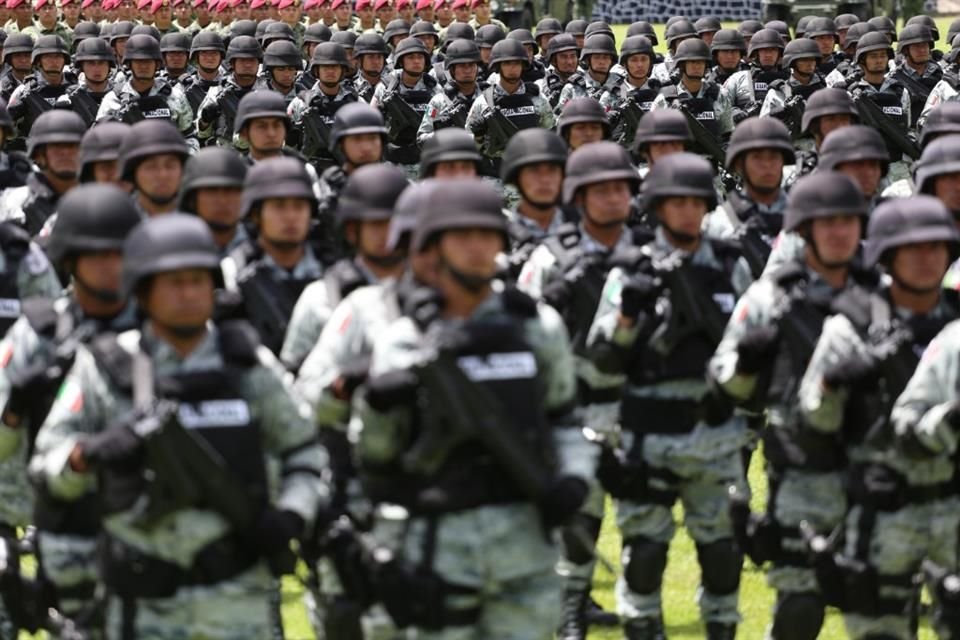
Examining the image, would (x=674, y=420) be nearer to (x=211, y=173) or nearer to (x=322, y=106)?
(x=211, y=173)

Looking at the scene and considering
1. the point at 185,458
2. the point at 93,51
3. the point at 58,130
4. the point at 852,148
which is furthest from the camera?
the point at 93,51

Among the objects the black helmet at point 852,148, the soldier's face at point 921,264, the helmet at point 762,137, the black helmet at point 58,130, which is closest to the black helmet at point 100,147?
the black helmet at point 58,130

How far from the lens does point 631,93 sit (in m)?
17.6

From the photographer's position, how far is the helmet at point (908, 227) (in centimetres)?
664

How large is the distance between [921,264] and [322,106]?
10.0m

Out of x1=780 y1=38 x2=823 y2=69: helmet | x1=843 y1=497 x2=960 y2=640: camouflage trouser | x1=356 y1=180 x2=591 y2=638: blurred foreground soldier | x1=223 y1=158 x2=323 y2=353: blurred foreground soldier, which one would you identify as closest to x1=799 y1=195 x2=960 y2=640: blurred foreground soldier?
x1=843 y1=497 x2=960 y2=640: camouflage trouser

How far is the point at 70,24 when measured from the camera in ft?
107

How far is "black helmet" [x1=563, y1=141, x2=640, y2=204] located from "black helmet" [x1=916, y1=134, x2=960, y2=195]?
136 cm

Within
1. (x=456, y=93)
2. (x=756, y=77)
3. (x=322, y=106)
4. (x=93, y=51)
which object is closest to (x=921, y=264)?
(x=322, y=106)

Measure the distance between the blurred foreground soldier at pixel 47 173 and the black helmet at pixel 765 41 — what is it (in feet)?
31.3

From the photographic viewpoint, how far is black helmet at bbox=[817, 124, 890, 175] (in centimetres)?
935

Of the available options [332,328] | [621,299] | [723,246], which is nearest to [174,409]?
[332,328]

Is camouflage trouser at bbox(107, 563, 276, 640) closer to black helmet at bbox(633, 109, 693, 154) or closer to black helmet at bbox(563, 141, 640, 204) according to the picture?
black helmet at bbox(563, 141, 640, 204)

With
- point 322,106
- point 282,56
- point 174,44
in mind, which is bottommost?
point 174,44
